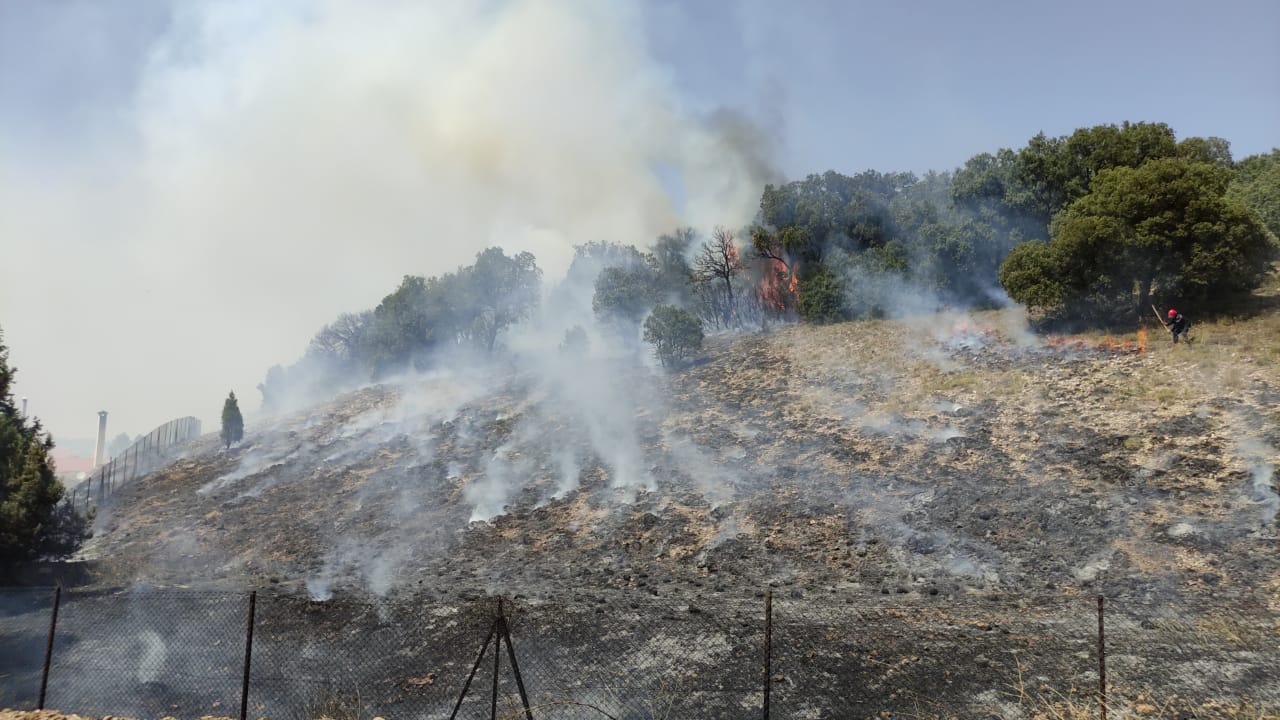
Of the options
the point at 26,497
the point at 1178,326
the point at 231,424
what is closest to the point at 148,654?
the point at 26,497

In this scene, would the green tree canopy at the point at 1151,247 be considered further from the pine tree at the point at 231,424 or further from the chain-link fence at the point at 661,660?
the pine tree at the point at 231,424

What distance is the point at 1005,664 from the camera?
1222 centimetres

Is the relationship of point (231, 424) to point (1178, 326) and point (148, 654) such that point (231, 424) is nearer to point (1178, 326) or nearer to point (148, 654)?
point (148, 654)

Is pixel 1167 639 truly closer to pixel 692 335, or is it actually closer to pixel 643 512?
pixel 643 512

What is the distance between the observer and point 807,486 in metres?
22.8

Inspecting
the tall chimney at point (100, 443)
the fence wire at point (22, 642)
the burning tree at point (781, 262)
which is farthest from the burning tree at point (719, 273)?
the tall chimney at point (100, 443)

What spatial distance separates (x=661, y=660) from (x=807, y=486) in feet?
35.1

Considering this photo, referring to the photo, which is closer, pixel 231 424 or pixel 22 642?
pixel 22 642

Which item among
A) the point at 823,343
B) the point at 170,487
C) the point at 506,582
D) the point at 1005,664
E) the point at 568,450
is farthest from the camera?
the point at 823,343

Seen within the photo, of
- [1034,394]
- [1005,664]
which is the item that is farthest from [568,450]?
[1005,664]

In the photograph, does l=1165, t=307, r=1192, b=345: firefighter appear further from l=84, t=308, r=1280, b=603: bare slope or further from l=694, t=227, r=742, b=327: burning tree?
l=694, t=227, r=742, b=327: burning tree

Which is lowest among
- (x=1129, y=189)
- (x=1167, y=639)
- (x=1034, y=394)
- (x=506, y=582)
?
(x=1167, y=639)

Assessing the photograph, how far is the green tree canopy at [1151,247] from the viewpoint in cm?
2731

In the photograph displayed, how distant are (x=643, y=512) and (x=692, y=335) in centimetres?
1749
